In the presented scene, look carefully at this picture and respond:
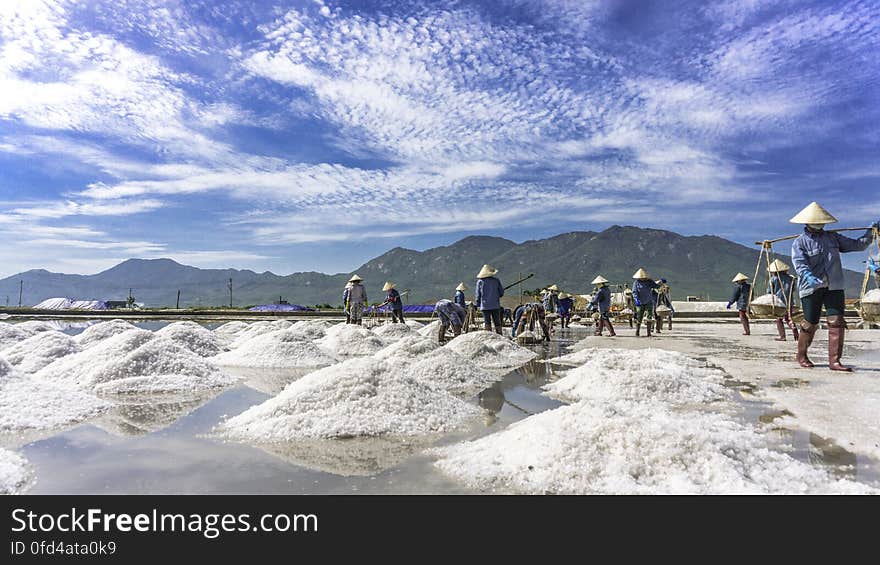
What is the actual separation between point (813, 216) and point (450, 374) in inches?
169

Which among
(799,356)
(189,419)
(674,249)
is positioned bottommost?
(189,419)

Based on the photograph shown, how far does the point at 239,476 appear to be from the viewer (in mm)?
2625

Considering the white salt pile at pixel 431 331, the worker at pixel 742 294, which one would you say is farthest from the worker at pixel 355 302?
the worker at pixel 742 294

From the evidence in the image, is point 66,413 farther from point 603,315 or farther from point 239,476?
point 603,315

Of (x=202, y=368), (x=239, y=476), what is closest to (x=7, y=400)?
(x=202, y=368)

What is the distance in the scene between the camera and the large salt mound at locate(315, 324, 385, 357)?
9.33 metres

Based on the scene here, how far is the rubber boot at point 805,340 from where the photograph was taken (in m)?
6.06

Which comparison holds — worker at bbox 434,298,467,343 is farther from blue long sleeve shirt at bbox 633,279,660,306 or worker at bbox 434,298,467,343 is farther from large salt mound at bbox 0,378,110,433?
large salt mound at bbox 0,378,110,433

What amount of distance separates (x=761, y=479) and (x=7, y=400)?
485cm

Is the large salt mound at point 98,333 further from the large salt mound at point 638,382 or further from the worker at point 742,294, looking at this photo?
the worker at point 742,294

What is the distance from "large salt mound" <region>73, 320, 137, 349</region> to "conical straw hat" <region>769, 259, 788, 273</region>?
35.4 ft

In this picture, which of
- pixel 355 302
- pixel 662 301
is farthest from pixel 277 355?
pixel 662 301

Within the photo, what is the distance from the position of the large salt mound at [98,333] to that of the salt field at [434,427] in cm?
300

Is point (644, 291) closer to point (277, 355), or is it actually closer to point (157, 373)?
point (277, 355)
